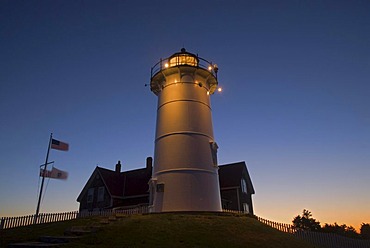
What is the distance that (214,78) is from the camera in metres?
23.9

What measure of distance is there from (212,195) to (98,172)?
1870cm

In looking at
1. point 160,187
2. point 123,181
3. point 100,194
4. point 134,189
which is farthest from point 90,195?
point 160,187

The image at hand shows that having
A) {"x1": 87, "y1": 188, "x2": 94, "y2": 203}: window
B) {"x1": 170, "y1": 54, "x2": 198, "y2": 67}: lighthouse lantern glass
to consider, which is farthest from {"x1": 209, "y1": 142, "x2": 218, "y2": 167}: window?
{"x1": 87, "y1": 188, "x2": 94, "y2": 203}: window

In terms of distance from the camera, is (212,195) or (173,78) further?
(173,78)

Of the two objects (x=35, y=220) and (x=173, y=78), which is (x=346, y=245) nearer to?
(x=173, y=78)

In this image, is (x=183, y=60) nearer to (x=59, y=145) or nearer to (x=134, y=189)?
(x=59, y=145)

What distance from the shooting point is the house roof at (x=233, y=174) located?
29.9m

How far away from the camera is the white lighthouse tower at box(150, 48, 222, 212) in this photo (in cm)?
1856

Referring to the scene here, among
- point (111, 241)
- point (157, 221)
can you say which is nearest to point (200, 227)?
point (157, 221)

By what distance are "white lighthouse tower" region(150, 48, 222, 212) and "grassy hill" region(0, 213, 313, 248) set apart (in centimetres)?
273

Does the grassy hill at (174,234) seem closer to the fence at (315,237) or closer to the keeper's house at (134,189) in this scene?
the fence at (315,237)

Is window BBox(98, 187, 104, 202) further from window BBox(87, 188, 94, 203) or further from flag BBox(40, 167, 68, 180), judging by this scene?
flag BBox(40, 167, 68, 180)

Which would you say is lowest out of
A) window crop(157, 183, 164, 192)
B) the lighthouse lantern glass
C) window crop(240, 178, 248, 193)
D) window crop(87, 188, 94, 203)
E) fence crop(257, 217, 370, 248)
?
fence crop(257, 217, 370, 248)

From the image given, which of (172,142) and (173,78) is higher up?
(173,78)
